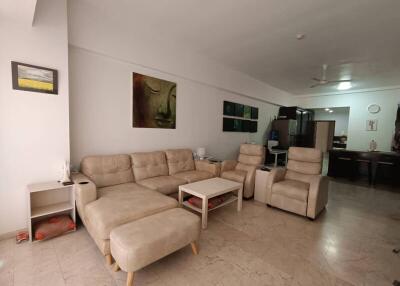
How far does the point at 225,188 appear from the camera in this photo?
2.66 m

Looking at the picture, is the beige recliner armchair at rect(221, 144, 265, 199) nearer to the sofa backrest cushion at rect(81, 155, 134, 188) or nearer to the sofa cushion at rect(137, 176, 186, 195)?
the sofa cushion at rect(137, 176, 186, 195)

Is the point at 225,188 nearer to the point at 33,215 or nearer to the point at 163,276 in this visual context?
the point at 163,276

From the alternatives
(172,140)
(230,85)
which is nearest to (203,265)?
(172,140)

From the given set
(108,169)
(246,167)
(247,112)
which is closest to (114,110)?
(108,169)

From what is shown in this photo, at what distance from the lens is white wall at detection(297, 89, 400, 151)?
5.62 m

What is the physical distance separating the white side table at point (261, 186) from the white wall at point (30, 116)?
116 inches

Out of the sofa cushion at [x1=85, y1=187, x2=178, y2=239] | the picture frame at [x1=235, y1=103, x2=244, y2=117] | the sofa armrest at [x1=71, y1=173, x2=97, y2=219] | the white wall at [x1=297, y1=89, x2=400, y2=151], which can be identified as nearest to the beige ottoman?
the sofa cushion at [x1=85, y1=187, x2=178, y2=239]

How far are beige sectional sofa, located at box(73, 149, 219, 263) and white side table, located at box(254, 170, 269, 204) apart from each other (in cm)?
78

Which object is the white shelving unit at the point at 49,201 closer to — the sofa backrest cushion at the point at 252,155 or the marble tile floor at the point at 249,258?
the marble tile floor at the point at 249,258

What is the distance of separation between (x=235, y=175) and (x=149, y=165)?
1.53 meters

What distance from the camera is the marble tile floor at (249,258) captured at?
1.55 metres

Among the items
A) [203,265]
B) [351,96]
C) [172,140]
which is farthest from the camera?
[351,96]

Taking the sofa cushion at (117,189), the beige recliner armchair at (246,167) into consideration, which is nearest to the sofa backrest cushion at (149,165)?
the sofa cushion at (117,189)

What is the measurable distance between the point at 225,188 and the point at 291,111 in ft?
17.2
